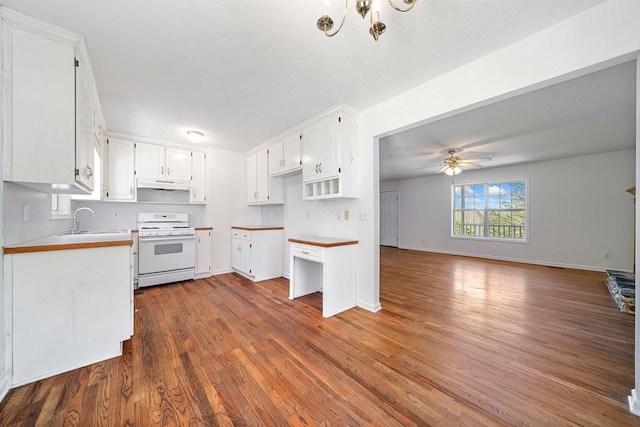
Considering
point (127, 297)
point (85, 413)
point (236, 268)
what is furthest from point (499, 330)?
point (236, 268)

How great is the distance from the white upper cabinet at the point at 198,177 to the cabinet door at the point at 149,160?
0.49 m

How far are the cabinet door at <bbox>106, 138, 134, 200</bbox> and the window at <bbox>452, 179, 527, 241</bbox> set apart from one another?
303 inches

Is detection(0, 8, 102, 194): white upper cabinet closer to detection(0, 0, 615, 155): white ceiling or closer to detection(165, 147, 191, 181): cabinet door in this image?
detection(0, 0, 615, 155): white ceiling

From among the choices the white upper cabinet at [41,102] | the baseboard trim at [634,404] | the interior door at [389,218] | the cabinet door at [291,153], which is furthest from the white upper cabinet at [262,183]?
the interior door at [389,218]

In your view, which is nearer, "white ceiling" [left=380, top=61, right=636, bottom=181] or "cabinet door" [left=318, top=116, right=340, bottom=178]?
"white ceiling" [left=380, top=61, right=636, bottom=181]

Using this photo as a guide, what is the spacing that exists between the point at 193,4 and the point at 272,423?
253 centimetres

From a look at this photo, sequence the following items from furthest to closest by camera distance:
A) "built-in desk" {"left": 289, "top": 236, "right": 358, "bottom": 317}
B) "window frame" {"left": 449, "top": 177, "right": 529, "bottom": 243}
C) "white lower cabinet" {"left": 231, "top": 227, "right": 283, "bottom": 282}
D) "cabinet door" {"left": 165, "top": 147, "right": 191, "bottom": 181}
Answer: "window frame" {"left": 449, "top": 177, "right": 529, "bottom": 243} → "cabinet door" {"left": 165, "top": 147, "right": 191, "bottom": 181} → "white lower cabinet" {"left": 231, "top": 227, "right": 283, "bottom": 282} → "built-in desk" {"left": 289, "top": 236, "right": 358, "bottom": 317}

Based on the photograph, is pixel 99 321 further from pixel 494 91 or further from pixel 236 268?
pixel 494 91

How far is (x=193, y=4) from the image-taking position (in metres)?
1.49

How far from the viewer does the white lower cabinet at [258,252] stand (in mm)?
4082

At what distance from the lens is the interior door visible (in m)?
8.44

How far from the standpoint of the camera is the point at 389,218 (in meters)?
8.62

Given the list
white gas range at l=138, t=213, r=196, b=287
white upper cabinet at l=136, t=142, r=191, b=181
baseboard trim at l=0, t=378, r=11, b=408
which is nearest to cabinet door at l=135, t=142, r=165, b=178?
white upper cabinet at l=136, t=142, r=191, b=181

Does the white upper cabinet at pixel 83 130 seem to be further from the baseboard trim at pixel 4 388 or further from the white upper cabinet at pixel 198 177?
the white upper cabinet at pixel 198 177
